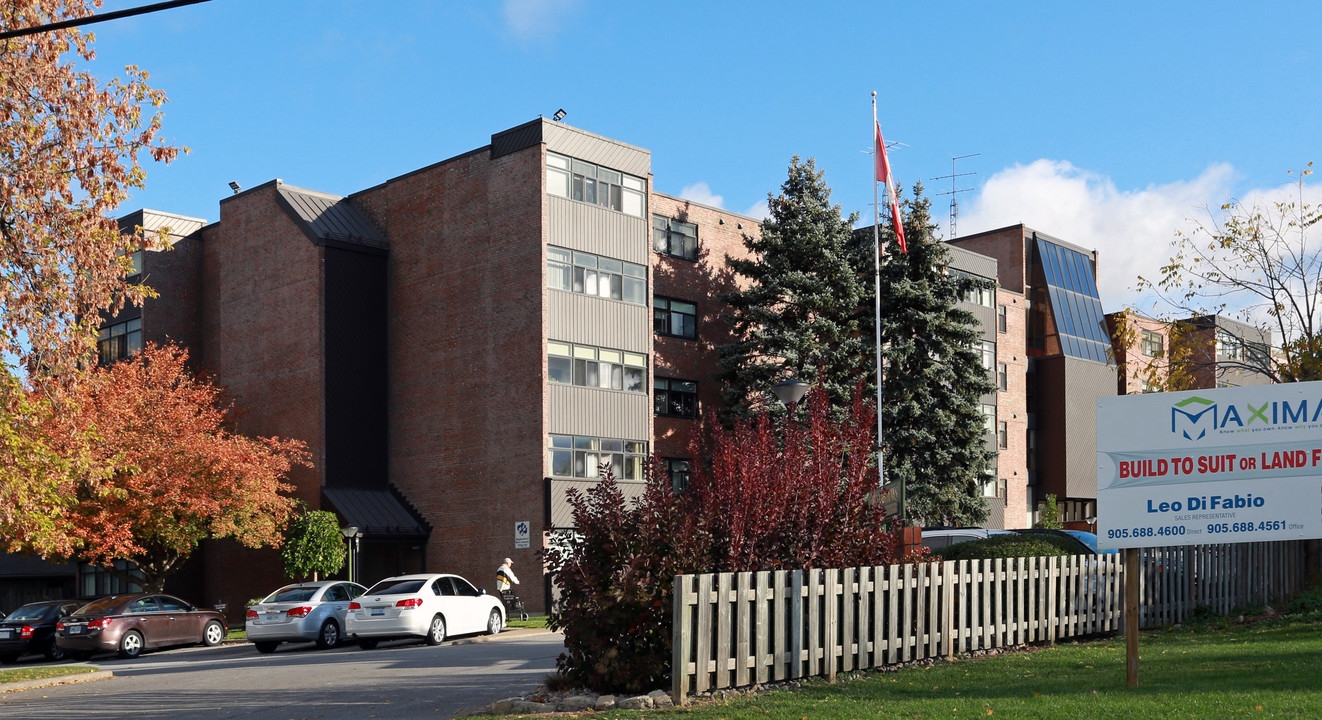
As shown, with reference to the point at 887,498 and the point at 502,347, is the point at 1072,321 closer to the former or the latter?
the point at 502,347

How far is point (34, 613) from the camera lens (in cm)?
2920

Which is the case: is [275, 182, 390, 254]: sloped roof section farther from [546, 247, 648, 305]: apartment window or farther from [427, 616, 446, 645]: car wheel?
[427, 616, 446, 645]: car wheel

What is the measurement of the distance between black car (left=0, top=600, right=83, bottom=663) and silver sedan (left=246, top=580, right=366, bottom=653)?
5.80 metres

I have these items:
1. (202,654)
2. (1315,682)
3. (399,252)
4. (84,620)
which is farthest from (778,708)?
(399,252)

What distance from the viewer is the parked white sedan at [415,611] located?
24.5 metres

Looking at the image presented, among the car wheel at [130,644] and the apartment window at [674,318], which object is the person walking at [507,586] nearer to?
the car wheel at [130,644]

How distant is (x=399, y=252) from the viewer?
41.8 meters

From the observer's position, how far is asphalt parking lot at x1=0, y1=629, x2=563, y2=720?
14211mm

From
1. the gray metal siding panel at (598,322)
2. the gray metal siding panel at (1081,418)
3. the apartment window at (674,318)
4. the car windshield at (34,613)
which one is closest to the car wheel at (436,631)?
the car windshield at (34,613)

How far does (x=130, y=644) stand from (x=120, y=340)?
22.3 m

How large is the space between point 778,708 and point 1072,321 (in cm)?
5562

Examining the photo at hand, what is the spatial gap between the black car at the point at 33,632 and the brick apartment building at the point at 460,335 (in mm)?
10098

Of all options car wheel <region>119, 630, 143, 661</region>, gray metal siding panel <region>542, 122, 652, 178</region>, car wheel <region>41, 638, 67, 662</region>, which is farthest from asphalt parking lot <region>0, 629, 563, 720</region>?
gray metal siding panel <region>542, 122, 652, 178</region>

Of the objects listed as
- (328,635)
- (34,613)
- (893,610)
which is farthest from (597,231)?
(893,610)
